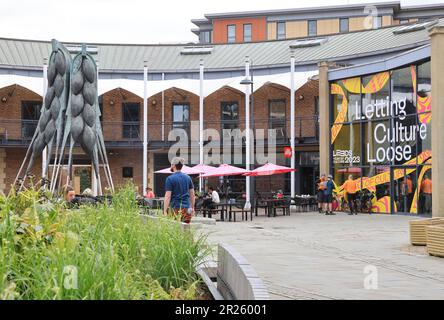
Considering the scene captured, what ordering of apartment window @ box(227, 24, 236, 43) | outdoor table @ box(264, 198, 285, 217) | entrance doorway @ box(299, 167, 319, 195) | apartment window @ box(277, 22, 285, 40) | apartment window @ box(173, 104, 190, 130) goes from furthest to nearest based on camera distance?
apartment window @ box(227, 24, 236, 43), apartment window @ box(277, 22, 285, 40), apartment window @ box(173, 104, 190, 130), entrance doorway @ box(299, 167, 319, 195), outdoor table @ box(264, 198, 285, 217)

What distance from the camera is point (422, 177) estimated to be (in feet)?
74.6

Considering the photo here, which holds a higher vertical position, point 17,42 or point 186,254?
point 17,42

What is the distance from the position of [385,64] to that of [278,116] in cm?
1196

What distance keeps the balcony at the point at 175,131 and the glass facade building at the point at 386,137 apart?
6095 mm

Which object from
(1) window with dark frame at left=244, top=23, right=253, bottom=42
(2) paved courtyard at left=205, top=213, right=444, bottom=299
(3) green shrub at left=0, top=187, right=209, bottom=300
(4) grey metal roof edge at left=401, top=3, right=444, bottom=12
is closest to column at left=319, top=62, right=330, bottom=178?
(2) paved courtyard at left=205, top=213, right=444, bottom=299

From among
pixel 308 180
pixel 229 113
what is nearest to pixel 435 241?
pixel 308 180

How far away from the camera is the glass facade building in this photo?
2288 cm

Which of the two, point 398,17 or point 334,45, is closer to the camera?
point 334,45

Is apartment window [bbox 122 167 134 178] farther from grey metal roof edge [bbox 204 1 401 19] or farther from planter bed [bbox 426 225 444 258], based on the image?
grey metal roof edge [bbox 204 1 401 19]

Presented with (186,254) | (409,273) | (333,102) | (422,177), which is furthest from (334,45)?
(186,254)
